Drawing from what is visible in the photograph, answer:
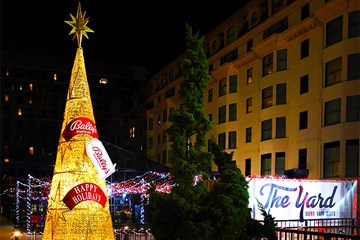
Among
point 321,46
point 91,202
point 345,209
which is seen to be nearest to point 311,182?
point 345,209

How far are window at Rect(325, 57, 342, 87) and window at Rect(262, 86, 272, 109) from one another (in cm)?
649

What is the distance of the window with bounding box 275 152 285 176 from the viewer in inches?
1320

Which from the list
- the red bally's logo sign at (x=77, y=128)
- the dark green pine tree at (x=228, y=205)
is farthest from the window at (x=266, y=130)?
the dark green pine tree at (x=228, y=205)

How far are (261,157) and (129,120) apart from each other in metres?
36.7

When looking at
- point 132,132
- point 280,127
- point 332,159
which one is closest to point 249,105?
point 280,127

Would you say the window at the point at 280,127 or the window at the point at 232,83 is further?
the window at the point at 232,83

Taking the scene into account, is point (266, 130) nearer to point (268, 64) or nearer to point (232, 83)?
point (268, 64)

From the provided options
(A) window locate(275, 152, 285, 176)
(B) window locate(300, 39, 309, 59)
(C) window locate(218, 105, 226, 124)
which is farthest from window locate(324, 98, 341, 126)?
(C) window locate(218, 105, 226, 124)

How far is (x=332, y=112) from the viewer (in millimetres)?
28641

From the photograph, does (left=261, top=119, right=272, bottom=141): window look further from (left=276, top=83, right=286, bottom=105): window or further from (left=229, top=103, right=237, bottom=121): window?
(left=229, top=103, right=237, bottom=121): window

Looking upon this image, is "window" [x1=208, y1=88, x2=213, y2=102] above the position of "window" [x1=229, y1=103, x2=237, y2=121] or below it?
above

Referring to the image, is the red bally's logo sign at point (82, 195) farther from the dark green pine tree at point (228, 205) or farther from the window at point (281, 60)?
the window at point (281, 60)

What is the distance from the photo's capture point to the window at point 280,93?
111 feet

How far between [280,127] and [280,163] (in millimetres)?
2587
